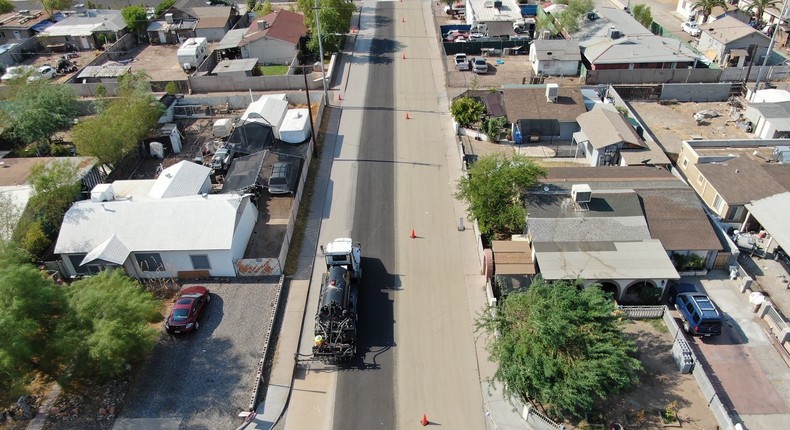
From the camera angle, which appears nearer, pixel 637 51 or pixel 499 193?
pixel 499 193

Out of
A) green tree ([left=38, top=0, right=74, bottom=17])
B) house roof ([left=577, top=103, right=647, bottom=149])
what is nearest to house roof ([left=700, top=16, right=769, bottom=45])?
house roof ([left=577, top=103, right=647, bottom=149])

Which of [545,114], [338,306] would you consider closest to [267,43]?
[545,114]

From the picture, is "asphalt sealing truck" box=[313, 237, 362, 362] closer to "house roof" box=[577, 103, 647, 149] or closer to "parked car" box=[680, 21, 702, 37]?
"house roof" box=[577, 103, 647, 149]

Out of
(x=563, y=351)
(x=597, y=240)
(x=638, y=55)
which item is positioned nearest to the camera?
(x=563, y=351)

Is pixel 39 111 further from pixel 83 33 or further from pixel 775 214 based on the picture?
pixel 775 214

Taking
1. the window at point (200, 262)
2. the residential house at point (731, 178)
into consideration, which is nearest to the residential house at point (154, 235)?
the window at point (200, 262)

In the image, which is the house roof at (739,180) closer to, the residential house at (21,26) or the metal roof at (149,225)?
the metal roof at (149,225)

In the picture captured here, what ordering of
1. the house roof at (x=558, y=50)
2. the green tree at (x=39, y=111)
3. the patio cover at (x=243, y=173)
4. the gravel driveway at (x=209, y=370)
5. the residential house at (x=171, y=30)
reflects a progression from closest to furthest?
the gravel driveway at (x=209, y=370) → the patio cover at (x=243, y=173) → the green tree at (x=39, y=111) → the house roof at (x=558, y=50) → the residential house at (x=171, y=30)
